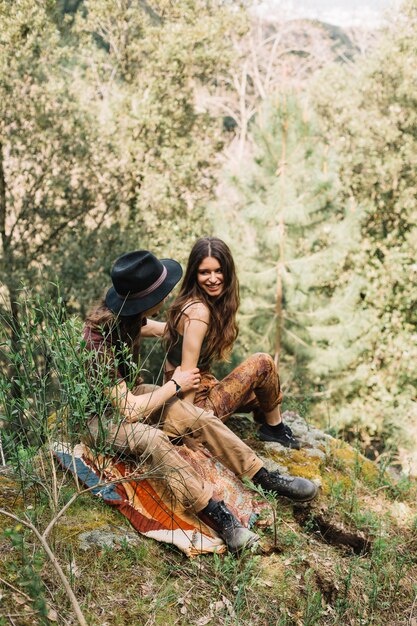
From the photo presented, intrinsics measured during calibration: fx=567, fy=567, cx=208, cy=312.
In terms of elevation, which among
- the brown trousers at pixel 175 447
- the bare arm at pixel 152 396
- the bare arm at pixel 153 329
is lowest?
the brown trousers at pixel 175 447

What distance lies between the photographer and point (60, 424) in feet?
8.80

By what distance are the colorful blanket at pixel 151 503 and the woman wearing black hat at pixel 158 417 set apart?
77mm

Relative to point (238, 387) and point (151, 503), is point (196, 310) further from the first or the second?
point (151, 503)

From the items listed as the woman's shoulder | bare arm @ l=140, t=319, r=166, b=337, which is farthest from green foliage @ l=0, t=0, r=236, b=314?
the woman's shoulder

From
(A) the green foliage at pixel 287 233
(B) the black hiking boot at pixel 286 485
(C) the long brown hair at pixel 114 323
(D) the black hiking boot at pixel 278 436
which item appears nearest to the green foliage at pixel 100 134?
(A) the green foliage at pixel 287 233

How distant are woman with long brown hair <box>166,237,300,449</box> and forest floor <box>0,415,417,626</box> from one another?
72cm

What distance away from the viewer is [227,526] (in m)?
2.92

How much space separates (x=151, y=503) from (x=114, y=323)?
971 millimetres

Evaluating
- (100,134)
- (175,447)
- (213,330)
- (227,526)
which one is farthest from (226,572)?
(100,134)

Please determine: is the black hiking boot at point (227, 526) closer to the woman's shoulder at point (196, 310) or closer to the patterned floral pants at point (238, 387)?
the patterned floral pants at point (238, 387)

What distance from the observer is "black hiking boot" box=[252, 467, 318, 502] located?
3.34 metres

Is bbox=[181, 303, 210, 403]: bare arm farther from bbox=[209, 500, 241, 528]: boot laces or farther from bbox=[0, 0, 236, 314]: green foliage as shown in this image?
bbox=[0, 0, 236, 314]: green foliage

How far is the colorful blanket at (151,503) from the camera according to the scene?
A: 284 cm

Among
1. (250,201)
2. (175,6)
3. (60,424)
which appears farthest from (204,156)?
(60,424)
